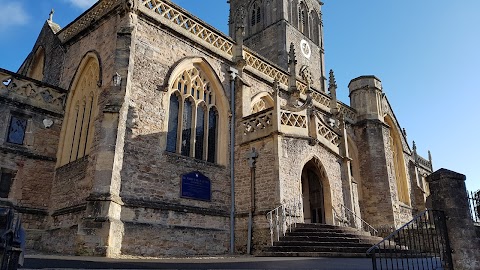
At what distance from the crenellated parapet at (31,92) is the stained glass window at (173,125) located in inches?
176

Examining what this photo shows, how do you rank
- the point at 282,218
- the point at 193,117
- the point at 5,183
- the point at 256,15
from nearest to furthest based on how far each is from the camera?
1. the point at 5,183
2. the point at 282,218
3. the point at 193,117
4. the point at 256,15

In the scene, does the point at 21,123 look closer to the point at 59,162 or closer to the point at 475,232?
the point at 59,162

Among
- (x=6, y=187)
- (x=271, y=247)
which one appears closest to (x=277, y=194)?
(x=271, y=247)

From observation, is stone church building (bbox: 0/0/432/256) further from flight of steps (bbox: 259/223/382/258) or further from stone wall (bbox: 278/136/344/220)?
flight of steps (bbox: 259/223/382/258)

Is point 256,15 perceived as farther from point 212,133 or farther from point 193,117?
point 193,117

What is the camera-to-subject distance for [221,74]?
15789 mm

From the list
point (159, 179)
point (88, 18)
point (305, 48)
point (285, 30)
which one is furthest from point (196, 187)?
point (305, 48)

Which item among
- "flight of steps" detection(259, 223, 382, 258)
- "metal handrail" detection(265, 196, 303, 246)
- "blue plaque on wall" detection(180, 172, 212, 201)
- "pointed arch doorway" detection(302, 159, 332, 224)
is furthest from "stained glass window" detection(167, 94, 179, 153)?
"pointed arch doorway" detection(302, 159, 332, 224)

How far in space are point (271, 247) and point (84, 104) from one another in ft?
29.1

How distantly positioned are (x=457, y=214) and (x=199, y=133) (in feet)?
31.8

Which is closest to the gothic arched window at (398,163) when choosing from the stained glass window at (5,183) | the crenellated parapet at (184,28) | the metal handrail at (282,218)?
the crenellated parapet at (184,28)

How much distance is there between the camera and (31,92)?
536 inches

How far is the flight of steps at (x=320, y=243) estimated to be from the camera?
35.2 ft

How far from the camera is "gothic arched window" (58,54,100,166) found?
1323 centimetres
